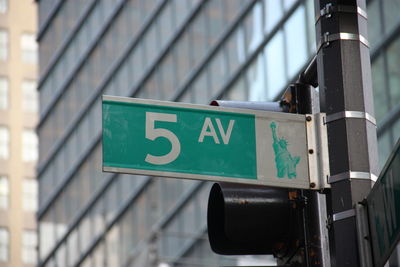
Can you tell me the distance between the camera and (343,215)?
182 inches

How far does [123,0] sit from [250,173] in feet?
108

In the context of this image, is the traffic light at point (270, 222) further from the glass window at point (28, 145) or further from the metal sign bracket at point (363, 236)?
the glass window at point (28, 145)

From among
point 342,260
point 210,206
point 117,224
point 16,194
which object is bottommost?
point 342,260

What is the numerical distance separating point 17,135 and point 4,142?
98 centimetres

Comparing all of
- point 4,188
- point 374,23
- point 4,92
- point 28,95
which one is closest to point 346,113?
point 374,23

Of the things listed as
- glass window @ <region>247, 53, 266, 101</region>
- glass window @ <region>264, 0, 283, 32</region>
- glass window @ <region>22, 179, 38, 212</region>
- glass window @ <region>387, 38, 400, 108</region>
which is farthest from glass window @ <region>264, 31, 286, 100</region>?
glass window @ <region>22, 179, 38, 212</region>

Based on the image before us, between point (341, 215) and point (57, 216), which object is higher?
point (57, 216)

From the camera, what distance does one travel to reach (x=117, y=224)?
36.0m

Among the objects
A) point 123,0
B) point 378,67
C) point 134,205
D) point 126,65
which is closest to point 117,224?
point 134,205

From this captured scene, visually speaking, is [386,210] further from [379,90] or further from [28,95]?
[28,95]

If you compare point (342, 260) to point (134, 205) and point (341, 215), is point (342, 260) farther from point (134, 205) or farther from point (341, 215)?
point (134, 205)

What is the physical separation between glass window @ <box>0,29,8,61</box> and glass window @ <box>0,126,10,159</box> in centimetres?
495

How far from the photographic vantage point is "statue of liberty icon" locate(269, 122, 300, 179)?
4.85 m

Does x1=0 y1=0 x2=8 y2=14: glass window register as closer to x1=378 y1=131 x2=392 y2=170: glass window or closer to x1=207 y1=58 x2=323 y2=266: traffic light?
x1=378 y1=131 x2=392 y2=170: glass window
